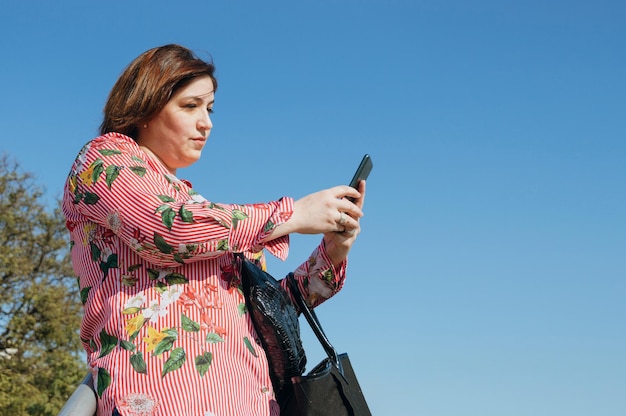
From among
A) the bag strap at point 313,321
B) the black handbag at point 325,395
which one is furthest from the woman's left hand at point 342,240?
the black handbag at point 325,395

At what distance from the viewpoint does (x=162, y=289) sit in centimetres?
255

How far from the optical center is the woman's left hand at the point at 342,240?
2773 mm

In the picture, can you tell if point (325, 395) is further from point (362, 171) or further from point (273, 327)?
point (362, 171)

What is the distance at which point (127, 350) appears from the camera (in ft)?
8.08

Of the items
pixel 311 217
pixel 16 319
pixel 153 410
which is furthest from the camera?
pixel 16 319

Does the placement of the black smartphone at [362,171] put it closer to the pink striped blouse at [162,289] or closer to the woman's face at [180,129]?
the pink striped blouse at [162,289]

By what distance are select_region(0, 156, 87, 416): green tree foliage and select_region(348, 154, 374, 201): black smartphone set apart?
25.4m

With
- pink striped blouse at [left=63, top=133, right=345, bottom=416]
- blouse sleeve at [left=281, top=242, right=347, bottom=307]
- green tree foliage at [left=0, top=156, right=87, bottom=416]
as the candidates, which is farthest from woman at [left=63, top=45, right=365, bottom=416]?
green tree foliage at [left=0, top=156, right=87, bottom=416]

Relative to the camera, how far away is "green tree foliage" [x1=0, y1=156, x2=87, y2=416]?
88.7ft

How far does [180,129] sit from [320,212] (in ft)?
1.91

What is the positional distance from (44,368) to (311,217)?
2670cm

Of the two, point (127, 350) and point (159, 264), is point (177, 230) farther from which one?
point (127, 350)

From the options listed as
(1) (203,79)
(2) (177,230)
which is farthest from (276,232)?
(1) (203,79)

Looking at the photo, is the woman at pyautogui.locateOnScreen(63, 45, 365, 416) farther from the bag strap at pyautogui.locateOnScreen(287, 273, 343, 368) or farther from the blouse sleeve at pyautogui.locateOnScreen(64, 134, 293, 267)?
the bag strap at pyautogui.locateOnScreen(287, 273, 343, 368)
